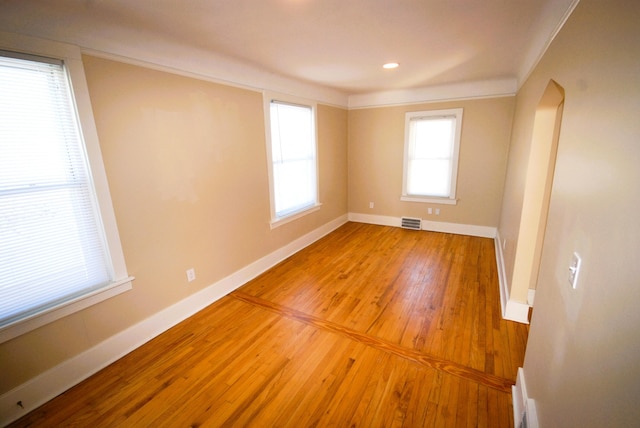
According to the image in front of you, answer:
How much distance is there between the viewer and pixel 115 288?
2053mm

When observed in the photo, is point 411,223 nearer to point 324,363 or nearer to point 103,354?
point 324,363

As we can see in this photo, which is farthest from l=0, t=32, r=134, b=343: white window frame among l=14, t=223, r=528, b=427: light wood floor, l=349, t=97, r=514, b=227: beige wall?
l=349, t=97, r=514, b=227: beige wall

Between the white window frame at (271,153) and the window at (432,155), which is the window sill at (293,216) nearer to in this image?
the white window frame at (271,153)

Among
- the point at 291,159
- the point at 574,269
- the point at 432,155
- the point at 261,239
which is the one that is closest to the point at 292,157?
the point at 291,159

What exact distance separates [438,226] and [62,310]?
494cm

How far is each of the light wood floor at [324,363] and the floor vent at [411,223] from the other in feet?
5.86

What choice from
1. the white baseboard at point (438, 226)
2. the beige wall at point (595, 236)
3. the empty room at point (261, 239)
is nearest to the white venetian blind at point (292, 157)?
the empty room at point (261, 239)

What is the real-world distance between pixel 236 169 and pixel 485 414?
9.42 ft

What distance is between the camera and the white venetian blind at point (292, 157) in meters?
3.54

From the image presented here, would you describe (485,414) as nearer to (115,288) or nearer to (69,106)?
(115,288)

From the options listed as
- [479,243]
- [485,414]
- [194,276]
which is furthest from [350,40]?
[479,243]

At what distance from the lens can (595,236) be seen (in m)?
0.93

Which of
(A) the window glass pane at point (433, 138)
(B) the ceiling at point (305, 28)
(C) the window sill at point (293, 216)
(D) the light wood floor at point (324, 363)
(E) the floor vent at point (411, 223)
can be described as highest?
(B) the ceiling at point (305, 28)

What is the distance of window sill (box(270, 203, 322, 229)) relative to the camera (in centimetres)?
362
